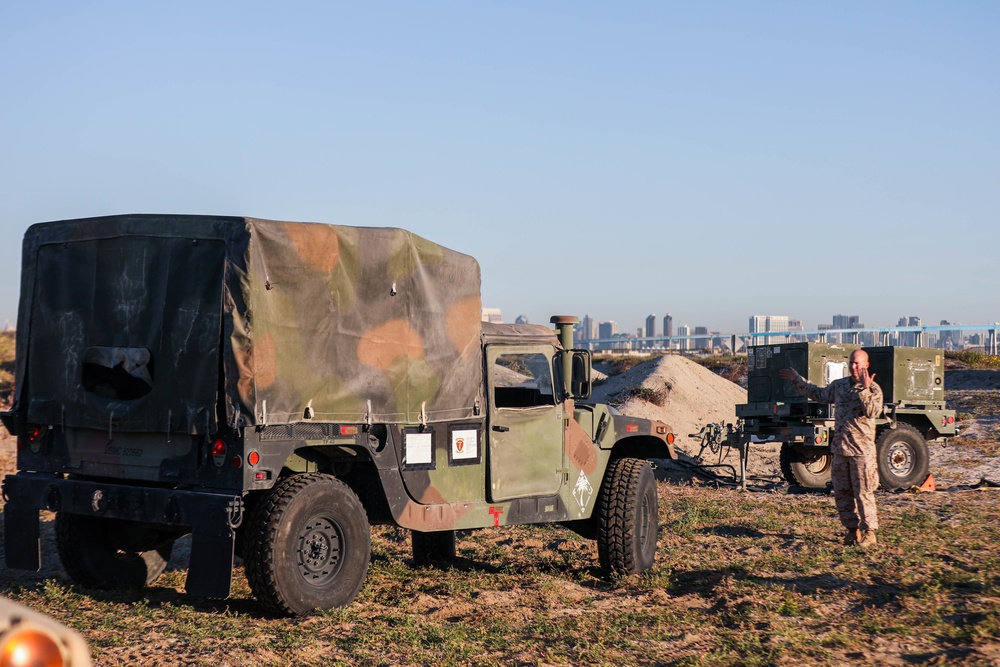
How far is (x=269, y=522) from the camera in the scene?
6.67m

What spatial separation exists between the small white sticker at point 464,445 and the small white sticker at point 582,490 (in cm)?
114

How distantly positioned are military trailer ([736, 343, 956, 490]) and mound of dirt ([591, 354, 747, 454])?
209 inches

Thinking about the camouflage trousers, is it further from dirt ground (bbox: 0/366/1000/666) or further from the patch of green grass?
dirt ground (bbox: 0/366/1000/666)

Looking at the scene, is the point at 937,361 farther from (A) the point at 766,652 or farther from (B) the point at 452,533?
(A) the point at 766,652

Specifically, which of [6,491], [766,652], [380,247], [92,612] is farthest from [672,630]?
[6,491]

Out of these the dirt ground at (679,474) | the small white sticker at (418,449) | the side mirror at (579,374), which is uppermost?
the side mirror at (579,374)

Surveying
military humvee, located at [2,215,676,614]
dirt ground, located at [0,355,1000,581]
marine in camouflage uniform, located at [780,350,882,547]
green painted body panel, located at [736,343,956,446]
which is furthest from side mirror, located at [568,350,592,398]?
green painted body panel, located at [736,343,956,446]

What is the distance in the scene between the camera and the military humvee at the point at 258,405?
22.0 feet

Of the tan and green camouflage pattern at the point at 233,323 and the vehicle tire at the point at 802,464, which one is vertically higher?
the tan and green camouflage pattern at the point at 233,323

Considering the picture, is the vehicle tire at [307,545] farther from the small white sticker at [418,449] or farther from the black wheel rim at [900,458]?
the black wheel rim at [900,458]

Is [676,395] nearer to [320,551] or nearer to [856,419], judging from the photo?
[856,419]

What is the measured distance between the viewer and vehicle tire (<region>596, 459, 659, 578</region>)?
882 centimetres

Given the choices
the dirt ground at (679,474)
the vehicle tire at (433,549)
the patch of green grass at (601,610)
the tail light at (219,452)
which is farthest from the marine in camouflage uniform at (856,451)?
the tail light at (219,452)

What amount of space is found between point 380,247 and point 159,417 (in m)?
1.87
